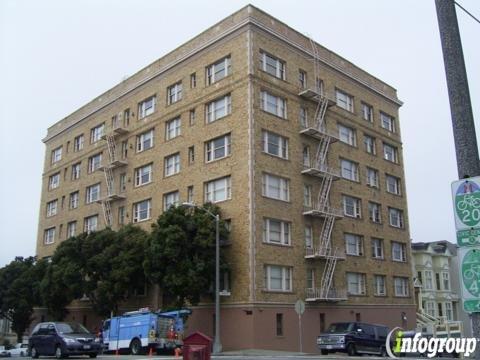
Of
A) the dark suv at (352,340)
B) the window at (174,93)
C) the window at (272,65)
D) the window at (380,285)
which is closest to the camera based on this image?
the dark suv at (352,340)

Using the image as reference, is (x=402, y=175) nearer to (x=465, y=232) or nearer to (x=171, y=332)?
(x=171, y=332)

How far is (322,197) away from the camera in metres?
40.4

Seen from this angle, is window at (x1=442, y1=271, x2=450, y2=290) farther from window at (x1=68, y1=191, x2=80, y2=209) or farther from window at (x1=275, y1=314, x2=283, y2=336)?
window at (x1=68, y1=191, x2=80, y2=209)

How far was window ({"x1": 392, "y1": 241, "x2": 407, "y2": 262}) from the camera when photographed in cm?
4859

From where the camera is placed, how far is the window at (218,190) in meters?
37.0

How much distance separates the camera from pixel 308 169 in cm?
3888

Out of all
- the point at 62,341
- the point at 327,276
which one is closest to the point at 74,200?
the point at 327,276

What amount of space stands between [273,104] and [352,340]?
17.4 metres

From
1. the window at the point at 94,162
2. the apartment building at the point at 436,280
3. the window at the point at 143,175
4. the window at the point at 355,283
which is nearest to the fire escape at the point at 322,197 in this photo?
the window at the point at 355,283

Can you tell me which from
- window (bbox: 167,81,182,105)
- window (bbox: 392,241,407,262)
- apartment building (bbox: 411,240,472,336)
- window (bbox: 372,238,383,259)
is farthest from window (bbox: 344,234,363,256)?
window (bbox: 167,81,182,105)

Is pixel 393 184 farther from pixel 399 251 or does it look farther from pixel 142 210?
pixel 142 210

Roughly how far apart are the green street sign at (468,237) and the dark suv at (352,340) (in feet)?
81.4

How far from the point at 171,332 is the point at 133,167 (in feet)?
64.5

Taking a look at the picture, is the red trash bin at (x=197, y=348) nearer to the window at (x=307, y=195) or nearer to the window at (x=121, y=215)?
the window at (x=307, y=195)
